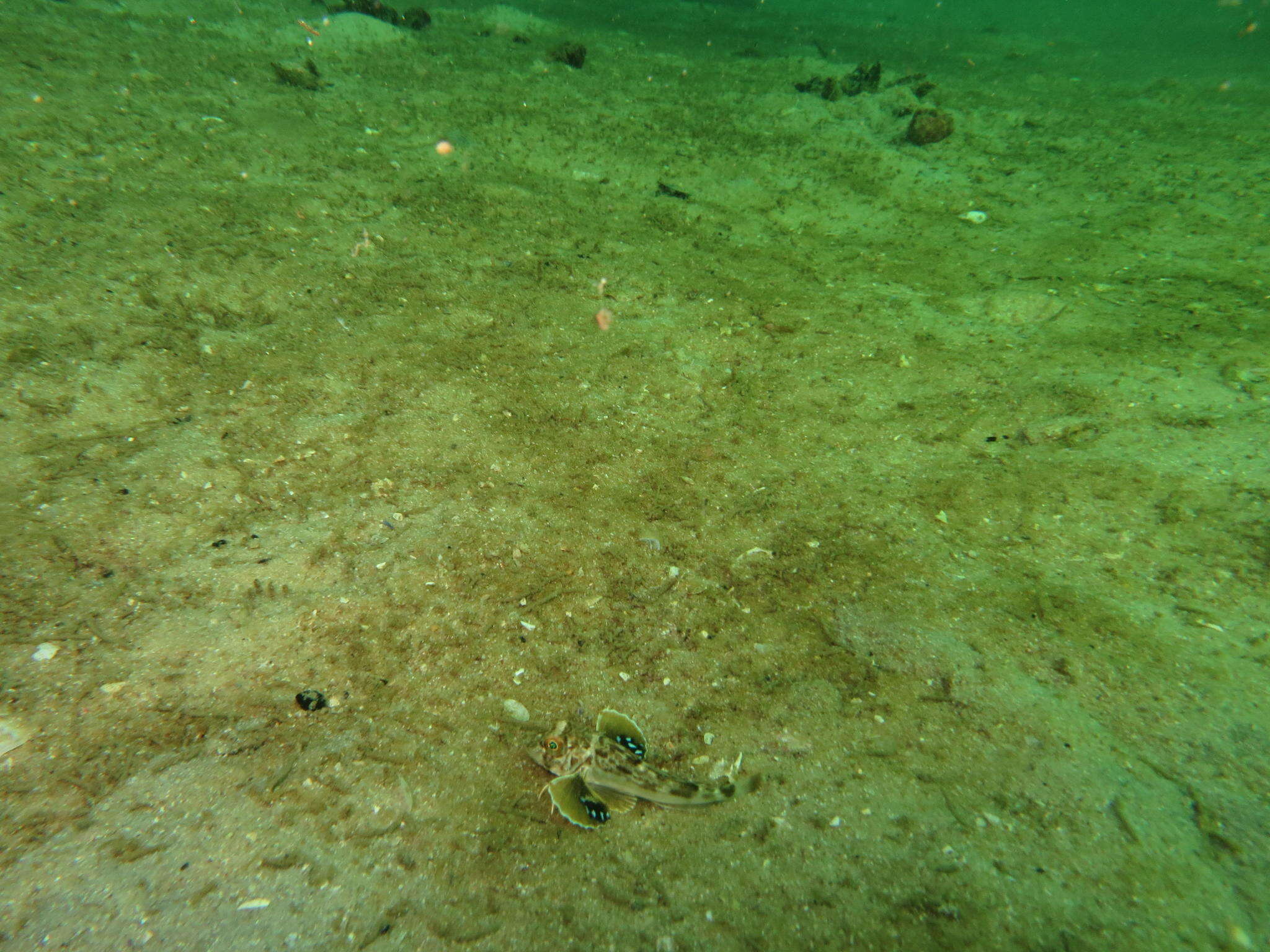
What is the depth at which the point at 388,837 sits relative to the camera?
89.0 inches

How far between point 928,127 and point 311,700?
957 centimetres

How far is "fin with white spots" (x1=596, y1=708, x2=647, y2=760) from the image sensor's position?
2.60 m

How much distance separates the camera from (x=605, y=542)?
346 centimetres

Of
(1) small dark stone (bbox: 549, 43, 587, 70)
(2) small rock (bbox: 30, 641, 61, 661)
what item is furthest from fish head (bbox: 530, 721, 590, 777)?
(1) small dark stone (bbox: 549, 43, 587, 70)

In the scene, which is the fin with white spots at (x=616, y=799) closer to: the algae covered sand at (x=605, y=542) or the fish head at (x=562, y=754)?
the algae covered sand at (x=605, y=542)

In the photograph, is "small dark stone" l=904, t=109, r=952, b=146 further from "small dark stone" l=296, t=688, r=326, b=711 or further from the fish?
"small dark stone" l=296, t=688, r=326, b=711

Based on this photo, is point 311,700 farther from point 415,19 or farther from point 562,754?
point 415,19

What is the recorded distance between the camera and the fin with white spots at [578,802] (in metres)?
2.38

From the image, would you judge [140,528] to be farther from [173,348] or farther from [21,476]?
[173,348]

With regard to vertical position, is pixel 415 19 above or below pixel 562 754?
above

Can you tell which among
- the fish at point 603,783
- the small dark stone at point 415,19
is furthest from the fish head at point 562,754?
the small dark stone at point 415,19

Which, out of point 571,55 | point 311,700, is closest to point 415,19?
point 571,55

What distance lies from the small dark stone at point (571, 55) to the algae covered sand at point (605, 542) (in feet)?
13.8

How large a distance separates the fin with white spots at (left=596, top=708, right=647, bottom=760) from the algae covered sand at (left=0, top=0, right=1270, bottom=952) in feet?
0.50
